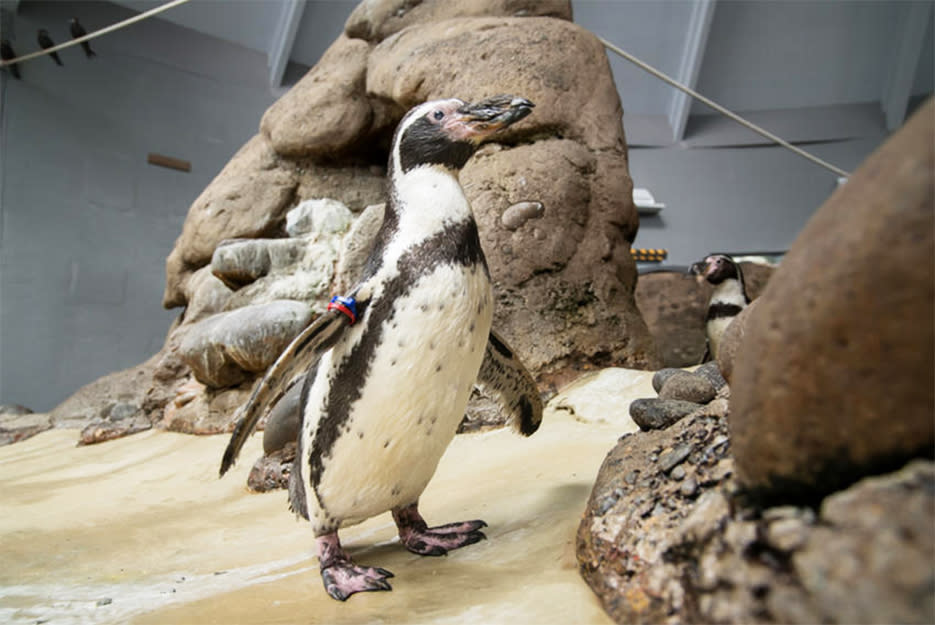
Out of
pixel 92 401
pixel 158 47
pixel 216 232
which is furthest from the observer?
pixel 158 47

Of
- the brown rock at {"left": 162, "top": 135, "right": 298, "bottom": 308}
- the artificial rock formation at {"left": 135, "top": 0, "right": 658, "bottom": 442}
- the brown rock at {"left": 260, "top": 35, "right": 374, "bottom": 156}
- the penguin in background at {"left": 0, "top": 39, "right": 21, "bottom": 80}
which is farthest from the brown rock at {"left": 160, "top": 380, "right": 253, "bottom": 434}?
the penguin in background at {"left": 0, "top": 39, "right": 21, "bottom": 80}

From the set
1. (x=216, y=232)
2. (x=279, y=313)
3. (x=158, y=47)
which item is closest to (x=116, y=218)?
(x=158, y=47)

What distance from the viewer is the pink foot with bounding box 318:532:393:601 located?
4.47 feet

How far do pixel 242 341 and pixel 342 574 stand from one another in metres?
2.69

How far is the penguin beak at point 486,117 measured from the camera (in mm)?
1560

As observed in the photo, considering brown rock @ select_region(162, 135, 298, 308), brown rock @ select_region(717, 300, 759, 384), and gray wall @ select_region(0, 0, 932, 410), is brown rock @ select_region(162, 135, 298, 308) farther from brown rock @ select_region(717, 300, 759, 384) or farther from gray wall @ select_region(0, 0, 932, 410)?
brown rock @ select_region(717, 300, 759, 384)

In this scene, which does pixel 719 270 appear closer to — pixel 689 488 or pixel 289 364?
pixel 689 488

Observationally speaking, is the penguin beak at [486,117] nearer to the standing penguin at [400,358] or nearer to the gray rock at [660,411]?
the standing penguin at [400,358]

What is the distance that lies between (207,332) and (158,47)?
5481 millimetres

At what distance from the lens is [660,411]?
1542mm

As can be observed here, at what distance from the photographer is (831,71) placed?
8719 millimetres

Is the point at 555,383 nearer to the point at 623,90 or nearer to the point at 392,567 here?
the point at 392,567

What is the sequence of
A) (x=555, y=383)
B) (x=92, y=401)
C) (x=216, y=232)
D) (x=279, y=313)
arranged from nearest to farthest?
(x=555, y=383) → (x=279, y=313) → (x=216, y=232) → (x=92, y=401)

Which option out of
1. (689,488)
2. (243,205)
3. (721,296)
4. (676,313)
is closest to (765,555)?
(689,488)
